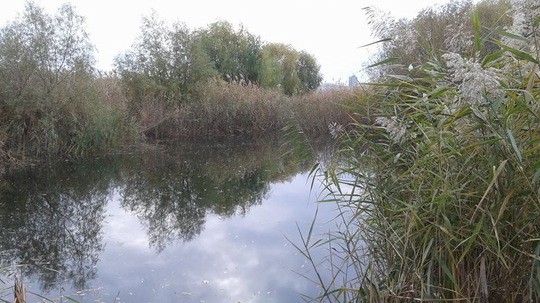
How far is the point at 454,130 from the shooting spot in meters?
2.36

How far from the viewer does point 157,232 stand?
5602 millimetres

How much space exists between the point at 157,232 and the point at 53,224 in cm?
131

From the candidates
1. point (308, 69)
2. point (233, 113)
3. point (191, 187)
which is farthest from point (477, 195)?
point (308, 69)

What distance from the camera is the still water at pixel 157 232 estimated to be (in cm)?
391

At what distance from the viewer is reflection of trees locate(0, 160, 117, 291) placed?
14.1 feet

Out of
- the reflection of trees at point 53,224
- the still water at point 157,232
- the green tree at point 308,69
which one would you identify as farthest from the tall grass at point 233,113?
the green tree at point 308,69

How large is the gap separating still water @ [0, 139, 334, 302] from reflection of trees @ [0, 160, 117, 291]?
0.01 m

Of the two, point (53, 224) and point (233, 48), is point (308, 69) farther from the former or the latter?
point (53, 224)

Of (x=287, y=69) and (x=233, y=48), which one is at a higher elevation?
(x=287, y=69)

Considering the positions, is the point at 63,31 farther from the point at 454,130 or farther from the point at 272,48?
the point at 272,48

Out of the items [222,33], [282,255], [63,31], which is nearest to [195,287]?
[282,255]

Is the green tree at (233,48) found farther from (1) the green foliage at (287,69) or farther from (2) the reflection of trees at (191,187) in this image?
(2) the reflection of trees at (191,187)

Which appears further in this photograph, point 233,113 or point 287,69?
point 287,69

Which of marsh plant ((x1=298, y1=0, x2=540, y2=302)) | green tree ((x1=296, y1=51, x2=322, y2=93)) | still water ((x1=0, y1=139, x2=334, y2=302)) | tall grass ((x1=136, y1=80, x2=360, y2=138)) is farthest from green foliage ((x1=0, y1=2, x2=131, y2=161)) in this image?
green tree ((x1=296, y1=51, x2=322, y2=93))
